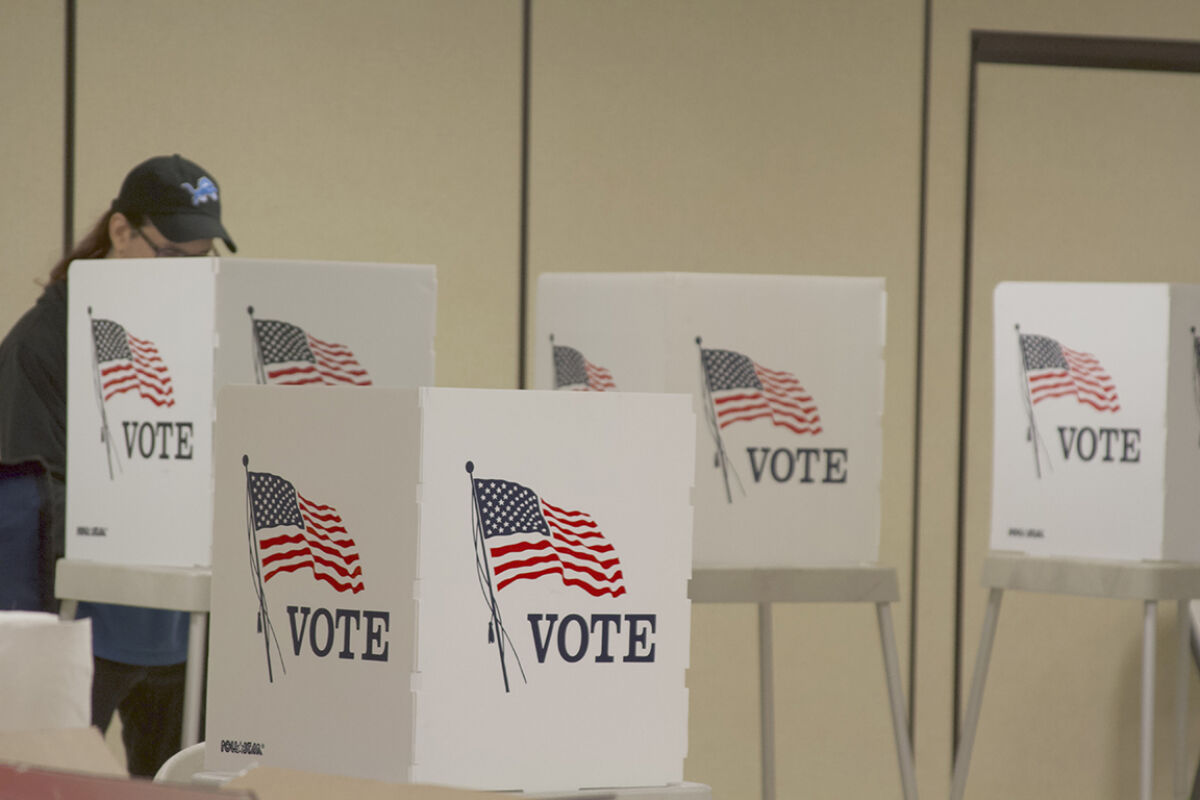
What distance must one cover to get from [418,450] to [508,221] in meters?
2.36

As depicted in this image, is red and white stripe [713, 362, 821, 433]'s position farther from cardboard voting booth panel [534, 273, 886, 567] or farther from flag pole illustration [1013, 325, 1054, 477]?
flag pole illustration [1013, 325, 1054, 477]

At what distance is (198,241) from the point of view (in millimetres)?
2322

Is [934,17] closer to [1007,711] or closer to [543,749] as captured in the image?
[1007,711]

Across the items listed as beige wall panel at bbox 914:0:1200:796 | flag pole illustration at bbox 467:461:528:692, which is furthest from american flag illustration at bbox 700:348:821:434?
beige wall panel at bbox 914:0:1200:796

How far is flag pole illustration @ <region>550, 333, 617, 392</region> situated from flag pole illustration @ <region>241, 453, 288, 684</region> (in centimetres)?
99

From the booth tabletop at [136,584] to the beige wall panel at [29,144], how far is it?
4.53ft

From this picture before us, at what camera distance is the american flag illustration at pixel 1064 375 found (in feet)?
7.79

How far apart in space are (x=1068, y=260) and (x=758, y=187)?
2.66 feet

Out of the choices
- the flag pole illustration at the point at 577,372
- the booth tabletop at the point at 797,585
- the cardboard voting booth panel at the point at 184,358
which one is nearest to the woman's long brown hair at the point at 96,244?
the cardboard voting booth panel at the point at 184,358

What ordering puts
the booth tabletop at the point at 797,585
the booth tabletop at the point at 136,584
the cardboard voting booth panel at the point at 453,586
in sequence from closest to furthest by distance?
1. the cardboard voting booth panel at the point at 453,586
2. the booth tabletop at the point at 136,584
3. the booth tabletop at the point at 797,585

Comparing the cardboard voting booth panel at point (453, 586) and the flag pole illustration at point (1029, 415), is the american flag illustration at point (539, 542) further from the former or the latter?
the flag pole illustration at point (1029, 415)

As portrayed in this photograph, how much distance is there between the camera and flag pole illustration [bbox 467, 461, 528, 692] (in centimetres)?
111

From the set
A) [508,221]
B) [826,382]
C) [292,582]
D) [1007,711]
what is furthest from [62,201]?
[1007,711]

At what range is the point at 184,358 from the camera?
186cm
